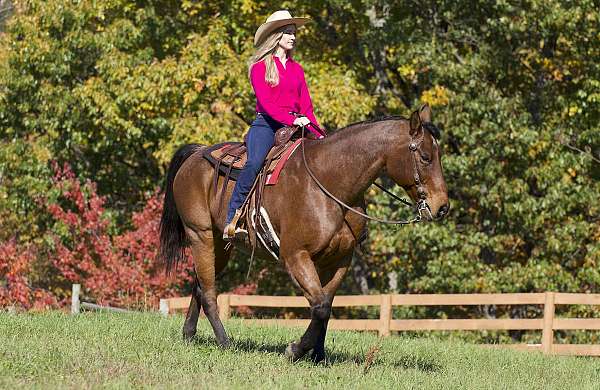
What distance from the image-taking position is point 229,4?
80.2 ft

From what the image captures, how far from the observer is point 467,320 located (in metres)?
17.0

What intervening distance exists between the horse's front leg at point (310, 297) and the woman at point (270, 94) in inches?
37.4

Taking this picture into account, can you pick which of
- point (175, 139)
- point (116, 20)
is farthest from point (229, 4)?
point (175, 139)

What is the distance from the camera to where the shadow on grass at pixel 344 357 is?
10117mm

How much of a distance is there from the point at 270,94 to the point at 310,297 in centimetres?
188

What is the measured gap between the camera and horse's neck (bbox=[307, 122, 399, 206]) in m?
9.16

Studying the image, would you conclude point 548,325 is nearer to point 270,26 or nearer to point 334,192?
point 334,192

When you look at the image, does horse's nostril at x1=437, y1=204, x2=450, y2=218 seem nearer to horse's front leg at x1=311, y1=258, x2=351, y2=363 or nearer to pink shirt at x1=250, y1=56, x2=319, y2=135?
horse's front leg at x1=311, y1=258, x2=351, y2=363

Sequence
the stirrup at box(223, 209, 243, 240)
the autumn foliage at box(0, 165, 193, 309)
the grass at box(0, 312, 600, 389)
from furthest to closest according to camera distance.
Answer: the autumn foliage at box(0, 165, 193, 309) → the stirrup at box(223, 209, 243, 240) → the grass at box(0, 312, 600, 389)

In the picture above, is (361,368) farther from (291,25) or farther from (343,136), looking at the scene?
(291,25)

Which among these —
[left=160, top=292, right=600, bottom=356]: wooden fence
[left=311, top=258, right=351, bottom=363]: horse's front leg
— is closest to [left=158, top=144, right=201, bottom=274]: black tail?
[left=311, top=258, right=351, bottom=363]: horse's front leg

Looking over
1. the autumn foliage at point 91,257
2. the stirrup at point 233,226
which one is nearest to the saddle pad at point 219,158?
the stirrup at point 233,226

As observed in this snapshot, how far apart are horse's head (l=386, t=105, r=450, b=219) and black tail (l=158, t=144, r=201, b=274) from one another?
10.6 feet

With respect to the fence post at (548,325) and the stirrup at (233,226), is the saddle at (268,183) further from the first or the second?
the fence post at (548,325)
